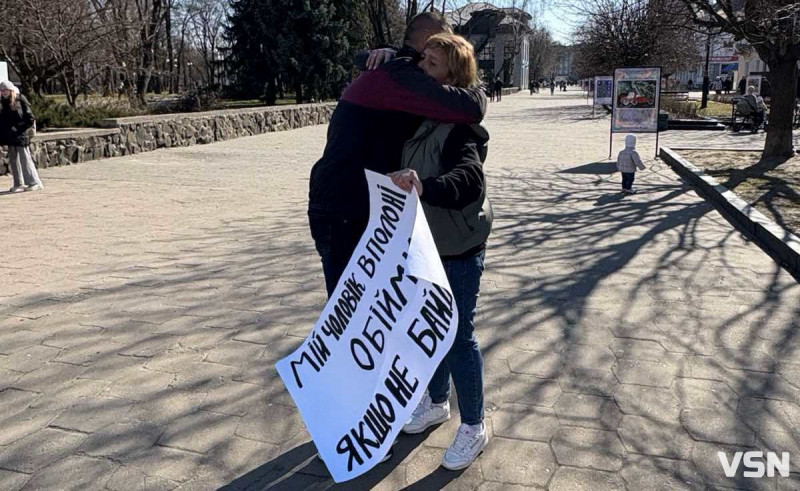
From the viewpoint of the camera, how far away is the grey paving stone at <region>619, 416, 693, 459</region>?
304 cm

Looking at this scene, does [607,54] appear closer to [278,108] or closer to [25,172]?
[278,108]

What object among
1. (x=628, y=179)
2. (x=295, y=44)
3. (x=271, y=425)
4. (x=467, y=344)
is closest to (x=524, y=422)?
(x=467, y=344)

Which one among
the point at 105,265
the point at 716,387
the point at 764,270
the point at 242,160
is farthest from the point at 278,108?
the point at 716,387

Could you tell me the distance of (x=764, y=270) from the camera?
579 centimetres

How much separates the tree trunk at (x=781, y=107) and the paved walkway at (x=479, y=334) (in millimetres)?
5301

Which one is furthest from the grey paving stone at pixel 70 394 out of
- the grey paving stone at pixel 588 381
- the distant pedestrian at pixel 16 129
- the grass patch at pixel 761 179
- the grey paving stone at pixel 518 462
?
the distant pedestrian at pixel 16 129

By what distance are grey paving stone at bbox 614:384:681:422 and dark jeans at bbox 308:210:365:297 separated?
1.68 metres

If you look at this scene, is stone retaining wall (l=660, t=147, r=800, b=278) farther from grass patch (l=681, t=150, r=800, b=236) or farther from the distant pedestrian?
the distant pedestrian

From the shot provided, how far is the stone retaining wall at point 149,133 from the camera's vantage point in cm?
1305

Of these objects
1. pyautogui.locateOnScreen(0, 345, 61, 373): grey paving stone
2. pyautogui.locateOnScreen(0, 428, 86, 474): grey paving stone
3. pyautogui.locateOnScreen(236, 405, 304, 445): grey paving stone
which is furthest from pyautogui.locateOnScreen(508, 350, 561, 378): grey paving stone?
pyautogui.locateOnScreen(0, 345, 61, 373): grey paving stone

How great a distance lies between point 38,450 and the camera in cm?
310

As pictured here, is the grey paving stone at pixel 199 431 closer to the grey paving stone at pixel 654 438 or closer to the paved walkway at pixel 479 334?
the paved walkway at pixel 479 334

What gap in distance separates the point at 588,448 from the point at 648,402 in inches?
24.1

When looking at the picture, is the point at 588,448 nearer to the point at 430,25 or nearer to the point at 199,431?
the point at 199,431
